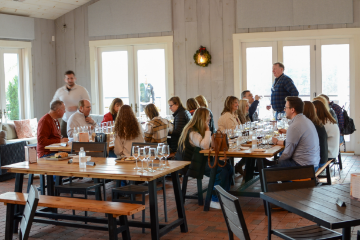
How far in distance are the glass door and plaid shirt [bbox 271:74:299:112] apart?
6.16 meters

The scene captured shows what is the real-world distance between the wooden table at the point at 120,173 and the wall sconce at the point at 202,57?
17.8 feet

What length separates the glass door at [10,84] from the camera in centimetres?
992

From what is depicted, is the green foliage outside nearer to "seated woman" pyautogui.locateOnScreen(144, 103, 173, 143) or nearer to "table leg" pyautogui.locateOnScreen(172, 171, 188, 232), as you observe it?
"seated woman" pyautogui.locateOnScreen(144, 103, 173, 143)

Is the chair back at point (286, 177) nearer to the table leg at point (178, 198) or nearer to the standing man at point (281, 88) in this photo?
the table leg at point (178, 198)

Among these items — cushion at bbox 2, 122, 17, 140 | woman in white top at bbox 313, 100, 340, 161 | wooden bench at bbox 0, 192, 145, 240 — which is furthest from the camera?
cushion at bbox 2, 122, 17, 140

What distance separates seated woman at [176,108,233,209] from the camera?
5266mm

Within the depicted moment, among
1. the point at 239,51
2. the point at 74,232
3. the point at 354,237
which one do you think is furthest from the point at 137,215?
the point at 239,51

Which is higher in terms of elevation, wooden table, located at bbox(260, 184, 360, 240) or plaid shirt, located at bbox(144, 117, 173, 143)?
plaid shirt, located at bbox(144, 117, 173, 143)

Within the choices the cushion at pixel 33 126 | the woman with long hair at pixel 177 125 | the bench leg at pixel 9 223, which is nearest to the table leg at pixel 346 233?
the bench leg at pixel 9 223

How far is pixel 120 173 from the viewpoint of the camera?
12.9 feet

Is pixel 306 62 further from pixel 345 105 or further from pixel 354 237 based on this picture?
pixel 354 237

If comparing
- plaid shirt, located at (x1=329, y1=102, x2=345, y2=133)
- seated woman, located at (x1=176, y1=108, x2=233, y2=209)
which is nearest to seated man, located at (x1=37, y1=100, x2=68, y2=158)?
seated woman, located at (x1=176, y1=108, x2=233, y2=209)

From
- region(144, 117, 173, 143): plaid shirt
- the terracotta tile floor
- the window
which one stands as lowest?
the terracotta tile floor

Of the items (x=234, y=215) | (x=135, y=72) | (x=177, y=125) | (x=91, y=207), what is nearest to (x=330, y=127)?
(x=177, y=125)
